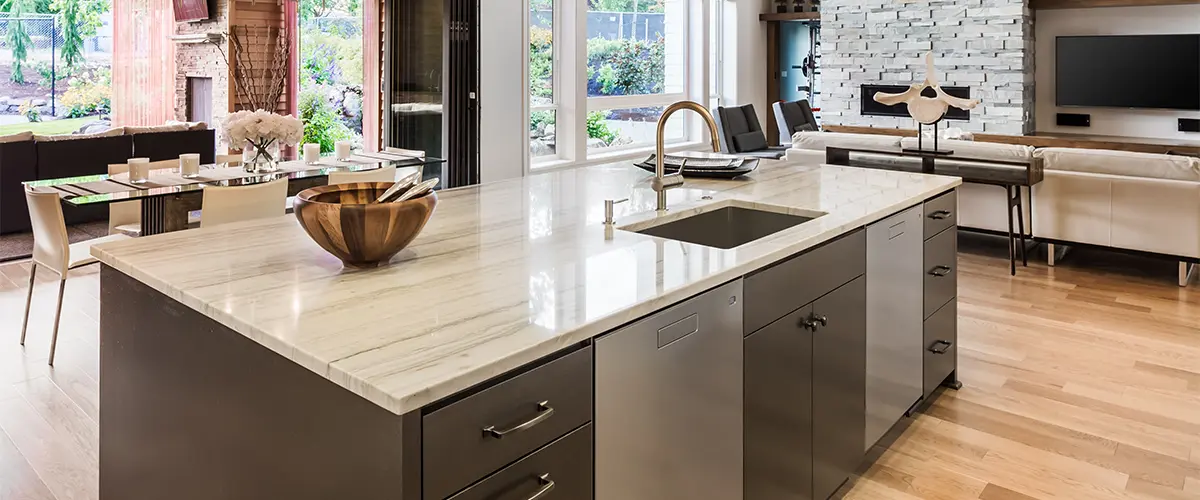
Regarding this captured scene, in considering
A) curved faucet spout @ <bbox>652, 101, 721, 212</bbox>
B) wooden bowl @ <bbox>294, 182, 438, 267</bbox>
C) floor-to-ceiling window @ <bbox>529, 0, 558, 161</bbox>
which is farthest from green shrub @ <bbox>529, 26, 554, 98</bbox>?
wooden bowl @ <bbox>294, 182, 438, 267</bbox>

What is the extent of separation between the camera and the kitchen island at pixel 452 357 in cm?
122

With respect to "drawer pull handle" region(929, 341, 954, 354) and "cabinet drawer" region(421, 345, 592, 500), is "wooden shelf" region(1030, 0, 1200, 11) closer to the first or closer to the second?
"drawer pull handle" region(929, 341, 954, 354)

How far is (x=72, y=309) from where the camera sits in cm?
434

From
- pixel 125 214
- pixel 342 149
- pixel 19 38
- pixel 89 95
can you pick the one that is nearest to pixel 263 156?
pixel 342 149

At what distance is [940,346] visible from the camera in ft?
10.1

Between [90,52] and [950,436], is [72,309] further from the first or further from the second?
[90,52]

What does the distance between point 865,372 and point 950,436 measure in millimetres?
592

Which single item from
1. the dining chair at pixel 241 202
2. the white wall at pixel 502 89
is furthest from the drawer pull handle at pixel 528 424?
the white wall at pixel 502 89

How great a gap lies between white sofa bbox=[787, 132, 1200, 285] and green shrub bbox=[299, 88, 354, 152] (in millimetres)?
5417

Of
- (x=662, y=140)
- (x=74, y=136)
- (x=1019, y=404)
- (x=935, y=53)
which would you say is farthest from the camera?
(x=935, y=53)

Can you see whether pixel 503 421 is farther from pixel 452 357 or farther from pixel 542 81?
pixel 542 81

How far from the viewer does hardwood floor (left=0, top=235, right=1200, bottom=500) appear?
2535mm

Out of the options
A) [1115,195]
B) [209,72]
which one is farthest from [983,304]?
[209,72]

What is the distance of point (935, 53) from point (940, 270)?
6.34 m
